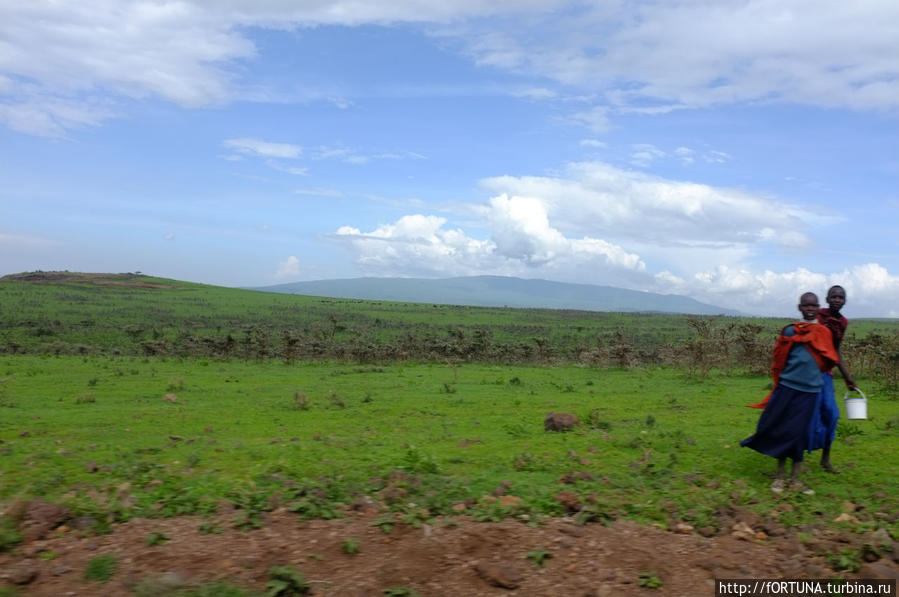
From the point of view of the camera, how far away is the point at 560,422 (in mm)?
10000

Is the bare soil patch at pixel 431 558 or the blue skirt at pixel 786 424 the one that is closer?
the bare soil patch at pixel 431 558

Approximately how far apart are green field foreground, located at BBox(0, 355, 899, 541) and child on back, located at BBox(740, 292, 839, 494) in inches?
17.6

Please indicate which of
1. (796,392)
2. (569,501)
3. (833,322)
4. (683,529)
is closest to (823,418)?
(796,392)

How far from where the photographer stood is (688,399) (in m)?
14.7

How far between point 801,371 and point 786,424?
0.61 meters

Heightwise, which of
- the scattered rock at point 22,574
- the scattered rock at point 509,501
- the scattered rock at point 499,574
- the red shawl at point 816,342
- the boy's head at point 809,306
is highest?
the boy's head at point 809,306

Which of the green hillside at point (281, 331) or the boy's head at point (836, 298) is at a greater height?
the boy's head at point (836, 298)

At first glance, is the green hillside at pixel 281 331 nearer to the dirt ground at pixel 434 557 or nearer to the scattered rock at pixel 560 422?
the scattered rock at pixel 560 422

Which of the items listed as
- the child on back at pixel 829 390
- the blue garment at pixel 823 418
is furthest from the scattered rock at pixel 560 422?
the blue garment at pixel 823 418

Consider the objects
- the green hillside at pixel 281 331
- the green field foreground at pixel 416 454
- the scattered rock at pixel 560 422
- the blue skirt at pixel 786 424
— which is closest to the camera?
the green field foreground at pixel 416 454

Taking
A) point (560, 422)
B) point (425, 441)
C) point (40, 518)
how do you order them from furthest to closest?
point (560, 422) → point (425, 441) → point (40, 518)

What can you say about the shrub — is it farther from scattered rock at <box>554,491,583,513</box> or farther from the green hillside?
the green hillside

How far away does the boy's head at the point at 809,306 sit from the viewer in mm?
7102

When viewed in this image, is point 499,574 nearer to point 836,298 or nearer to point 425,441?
point 425,441
